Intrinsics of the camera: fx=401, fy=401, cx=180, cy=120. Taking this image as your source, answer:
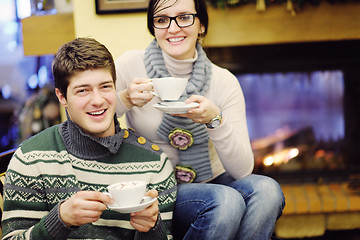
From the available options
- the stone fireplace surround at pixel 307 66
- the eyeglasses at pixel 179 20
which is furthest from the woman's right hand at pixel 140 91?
the stone fireplace surround at pixel 307 66

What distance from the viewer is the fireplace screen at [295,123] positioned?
2.38 metres

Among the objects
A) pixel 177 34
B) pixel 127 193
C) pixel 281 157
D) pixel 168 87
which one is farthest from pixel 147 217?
pixel 281 157

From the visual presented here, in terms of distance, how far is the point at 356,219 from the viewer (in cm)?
229

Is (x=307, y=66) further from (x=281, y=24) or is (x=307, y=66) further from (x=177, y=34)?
(x=177, y=34)

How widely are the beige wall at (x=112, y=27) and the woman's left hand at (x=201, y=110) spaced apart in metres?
0.87

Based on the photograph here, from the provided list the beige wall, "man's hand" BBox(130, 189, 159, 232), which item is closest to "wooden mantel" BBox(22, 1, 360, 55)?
the beige wall

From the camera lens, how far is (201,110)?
1.18 m

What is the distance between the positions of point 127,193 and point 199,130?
1.98 ft

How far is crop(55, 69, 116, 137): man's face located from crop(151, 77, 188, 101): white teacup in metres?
0.13

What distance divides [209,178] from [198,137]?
0.53 feet

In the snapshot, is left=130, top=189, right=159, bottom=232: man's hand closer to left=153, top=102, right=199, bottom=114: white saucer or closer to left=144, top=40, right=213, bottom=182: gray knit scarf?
left=153, top=102, right=199, bottom=114: white saucer

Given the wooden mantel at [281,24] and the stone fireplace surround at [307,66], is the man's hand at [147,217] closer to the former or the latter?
the wooden mantel at [281,24]

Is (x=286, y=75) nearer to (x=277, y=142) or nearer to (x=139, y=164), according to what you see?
(x=277, y=142)

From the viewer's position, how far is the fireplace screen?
2379 mm
